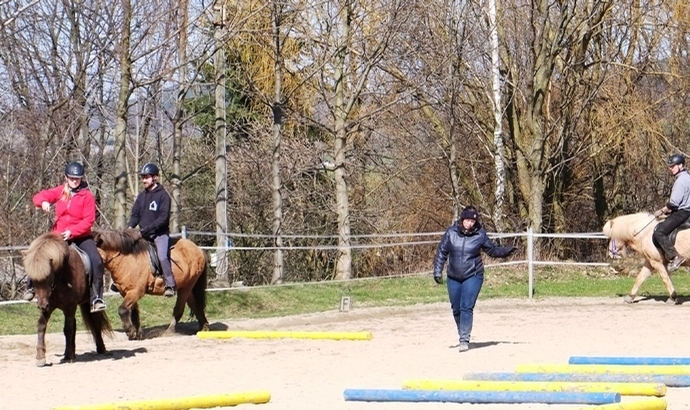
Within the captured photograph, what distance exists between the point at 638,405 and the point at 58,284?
7.02 metres

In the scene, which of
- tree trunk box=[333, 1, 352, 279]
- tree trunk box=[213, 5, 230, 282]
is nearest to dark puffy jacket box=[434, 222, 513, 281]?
tree trunk box=[213, 5, 230, 282]

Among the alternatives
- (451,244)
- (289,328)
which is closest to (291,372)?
(451,244)

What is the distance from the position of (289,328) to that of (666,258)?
6.55 meters

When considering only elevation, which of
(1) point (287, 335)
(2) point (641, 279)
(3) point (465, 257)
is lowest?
(1) point (287, 335)

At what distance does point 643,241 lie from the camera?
61.9ft

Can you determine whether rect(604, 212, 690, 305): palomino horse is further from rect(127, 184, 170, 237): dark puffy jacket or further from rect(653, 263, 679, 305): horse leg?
rect(127, 184, 170, 237): dark puffy jacket

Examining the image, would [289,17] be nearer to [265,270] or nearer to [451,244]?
[265,270]

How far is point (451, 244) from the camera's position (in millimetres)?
13102

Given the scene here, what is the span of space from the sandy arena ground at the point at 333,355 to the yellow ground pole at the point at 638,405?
0.57 m

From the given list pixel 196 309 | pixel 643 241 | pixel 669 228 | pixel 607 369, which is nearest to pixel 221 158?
pixel 196 309

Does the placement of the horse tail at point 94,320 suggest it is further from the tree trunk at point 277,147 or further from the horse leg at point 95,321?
the tree trunk at point 277,147

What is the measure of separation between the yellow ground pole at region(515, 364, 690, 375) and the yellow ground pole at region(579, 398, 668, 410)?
185 cm

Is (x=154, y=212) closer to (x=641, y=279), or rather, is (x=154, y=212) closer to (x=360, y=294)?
(x=360, y=294)

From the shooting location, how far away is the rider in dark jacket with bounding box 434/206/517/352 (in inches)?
513
